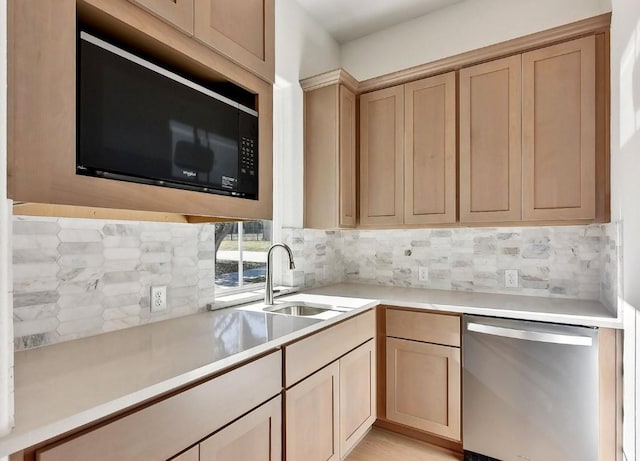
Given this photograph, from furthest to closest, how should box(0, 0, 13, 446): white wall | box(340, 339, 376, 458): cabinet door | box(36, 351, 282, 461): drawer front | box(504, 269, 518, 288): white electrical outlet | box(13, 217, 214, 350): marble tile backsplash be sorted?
box(504, 269, 518, 288): white electrical outlet
box(340, 339, 376, 458): cabinet door
box(13, 217, 214, 350): marble tile backsplash
box(36, 351, 282, 461): drawer front
box(0, 0, 13, 446): white wall

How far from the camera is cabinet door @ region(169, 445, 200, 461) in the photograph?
966mm

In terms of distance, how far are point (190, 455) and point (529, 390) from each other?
5.32 ft

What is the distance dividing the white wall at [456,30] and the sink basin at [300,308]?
1.99 metres

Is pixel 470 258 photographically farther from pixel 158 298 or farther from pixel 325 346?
pixel 158 298

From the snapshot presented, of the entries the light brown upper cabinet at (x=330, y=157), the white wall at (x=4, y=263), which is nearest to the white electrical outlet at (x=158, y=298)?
the white wall at (x=4, y=263)

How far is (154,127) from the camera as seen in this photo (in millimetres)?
1064

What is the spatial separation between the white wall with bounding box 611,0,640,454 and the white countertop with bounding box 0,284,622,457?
0.22 metres

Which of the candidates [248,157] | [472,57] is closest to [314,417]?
[248,157]

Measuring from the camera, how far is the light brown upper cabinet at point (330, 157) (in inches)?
94.5

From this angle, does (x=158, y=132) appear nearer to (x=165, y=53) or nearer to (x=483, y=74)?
(x=165, y=53)

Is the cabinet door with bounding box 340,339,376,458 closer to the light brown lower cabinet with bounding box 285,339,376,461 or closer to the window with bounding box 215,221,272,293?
the light brown lower cabinet with bounding box 285,339,376,461

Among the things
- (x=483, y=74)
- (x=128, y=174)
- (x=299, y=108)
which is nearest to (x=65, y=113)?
(x=128, y=174)

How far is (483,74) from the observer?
7.02 feet

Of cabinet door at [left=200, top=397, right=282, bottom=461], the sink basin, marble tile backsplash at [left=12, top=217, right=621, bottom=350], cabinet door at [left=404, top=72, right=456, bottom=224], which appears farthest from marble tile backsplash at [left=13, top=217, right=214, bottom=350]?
cabinet door at [left=404, top=72, right=456, bottom=224]
